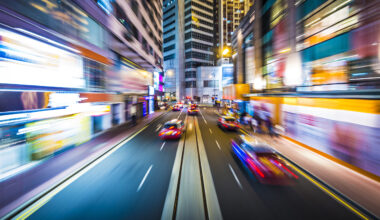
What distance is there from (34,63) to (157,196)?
1069 cm

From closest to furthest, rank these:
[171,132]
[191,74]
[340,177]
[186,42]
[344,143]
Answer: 1. [340,177]
2. [344,143]
3. [171,132]
4. [191,74]
5. [186,42]

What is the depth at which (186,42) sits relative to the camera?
63.2 meters

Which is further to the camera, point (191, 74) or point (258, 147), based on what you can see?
point (191, 74)

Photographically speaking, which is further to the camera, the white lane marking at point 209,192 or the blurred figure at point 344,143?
the blurred figure at point 344,143

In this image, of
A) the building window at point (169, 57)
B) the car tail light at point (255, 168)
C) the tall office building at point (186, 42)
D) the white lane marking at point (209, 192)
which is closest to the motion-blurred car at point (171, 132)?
the white lane marking at point (209, 192)

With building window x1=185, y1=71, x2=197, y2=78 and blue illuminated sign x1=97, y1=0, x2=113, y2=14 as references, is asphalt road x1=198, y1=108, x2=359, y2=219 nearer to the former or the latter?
blue illuminated sign x1=97, y1=0, x2=113, y2=14

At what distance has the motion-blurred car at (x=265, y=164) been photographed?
5.80m

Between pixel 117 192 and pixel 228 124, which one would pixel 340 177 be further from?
pixel 117 192

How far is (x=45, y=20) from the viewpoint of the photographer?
357 inches

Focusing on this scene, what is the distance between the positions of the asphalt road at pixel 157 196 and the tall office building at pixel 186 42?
55309mm

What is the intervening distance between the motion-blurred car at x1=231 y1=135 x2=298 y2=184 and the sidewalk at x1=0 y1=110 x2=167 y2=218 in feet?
31.1

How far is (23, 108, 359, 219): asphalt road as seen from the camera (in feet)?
15.6

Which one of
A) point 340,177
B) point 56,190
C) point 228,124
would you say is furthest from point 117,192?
point 228,124

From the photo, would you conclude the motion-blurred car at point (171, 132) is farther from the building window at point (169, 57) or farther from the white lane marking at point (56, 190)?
the building window at point (169, 57)
